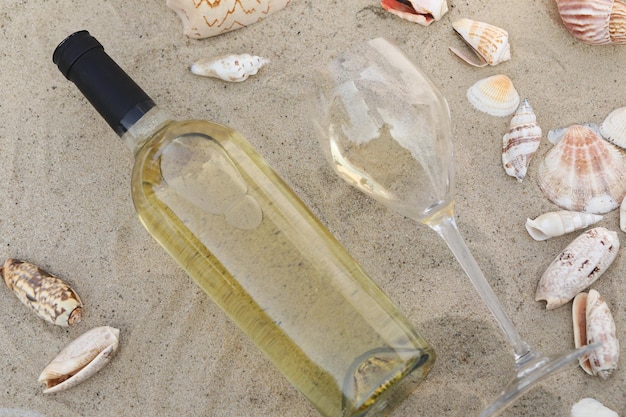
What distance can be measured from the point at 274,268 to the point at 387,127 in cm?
37

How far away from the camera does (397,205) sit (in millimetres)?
1414

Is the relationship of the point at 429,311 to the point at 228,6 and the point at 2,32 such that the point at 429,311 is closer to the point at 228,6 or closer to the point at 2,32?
the point at 228,6

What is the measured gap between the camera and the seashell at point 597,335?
1602 mm

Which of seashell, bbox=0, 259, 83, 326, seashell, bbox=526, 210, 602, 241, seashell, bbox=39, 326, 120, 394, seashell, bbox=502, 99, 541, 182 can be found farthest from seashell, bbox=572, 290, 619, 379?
seashell, bbox=0, 259, 83, 326

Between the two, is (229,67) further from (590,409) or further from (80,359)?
(590,409)

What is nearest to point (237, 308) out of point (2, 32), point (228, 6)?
point (228, 6)

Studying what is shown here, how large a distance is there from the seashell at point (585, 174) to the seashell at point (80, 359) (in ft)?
3.99

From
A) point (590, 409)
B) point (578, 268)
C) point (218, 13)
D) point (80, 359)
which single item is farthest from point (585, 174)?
point (80, 359)

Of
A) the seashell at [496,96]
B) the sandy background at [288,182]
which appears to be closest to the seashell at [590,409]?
the sandy background at [288,182]

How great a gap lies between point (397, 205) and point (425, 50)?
0.63 metres

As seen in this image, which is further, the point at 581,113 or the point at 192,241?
the point at 581,113

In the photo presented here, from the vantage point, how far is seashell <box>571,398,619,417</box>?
5.18 ft

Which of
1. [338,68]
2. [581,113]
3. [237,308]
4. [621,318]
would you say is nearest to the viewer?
[338,68]

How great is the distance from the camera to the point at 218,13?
1.81 meters
